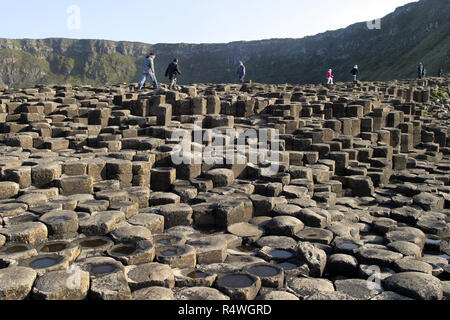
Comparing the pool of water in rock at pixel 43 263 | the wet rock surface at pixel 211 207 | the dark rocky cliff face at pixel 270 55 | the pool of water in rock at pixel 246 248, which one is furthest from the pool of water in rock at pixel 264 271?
the dark rocky cliff face at pixel 270 55

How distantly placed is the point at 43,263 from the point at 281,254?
2865 mm

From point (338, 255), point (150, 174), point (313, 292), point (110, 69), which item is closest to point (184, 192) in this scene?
point (150, 174)

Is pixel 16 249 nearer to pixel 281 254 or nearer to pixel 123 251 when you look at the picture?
pixel 123 251

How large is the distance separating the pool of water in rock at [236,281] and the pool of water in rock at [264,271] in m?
0.23

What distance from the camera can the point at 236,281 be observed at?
450 cm

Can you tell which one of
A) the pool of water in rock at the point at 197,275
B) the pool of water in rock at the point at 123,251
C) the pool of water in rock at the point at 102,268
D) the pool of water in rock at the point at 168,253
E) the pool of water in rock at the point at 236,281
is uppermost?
the pool of water in rock at the point at 102,268

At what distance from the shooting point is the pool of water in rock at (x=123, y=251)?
4.98 m

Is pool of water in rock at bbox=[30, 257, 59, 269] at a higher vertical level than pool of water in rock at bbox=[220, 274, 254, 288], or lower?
higher

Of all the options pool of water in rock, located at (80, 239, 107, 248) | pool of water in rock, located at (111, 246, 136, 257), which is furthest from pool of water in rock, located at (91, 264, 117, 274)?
pool of water in rock, located at (80, 239, 107, 248)

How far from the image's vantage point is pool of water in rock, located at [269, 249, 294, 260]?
538 centimetres

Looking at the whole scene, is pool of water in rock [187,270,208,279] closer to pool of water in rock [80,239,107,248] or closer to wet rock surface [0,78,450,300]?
wet rock surface [0,78,450,300]

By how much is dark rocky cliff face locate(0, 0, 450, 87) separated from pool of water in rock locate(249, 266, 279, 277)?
47.5 m

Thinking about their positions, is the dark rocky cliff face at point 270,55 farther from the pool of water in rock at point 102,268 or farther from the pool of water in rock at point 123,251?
the pool of water in rock at point 102,268

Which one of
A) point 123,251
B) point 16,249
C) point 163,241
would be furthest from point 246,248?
point 16,249
